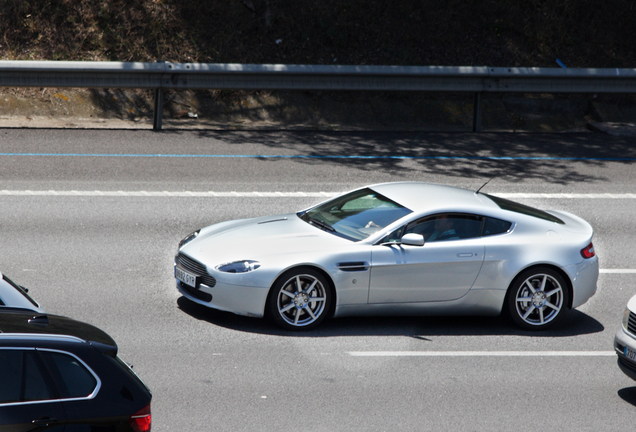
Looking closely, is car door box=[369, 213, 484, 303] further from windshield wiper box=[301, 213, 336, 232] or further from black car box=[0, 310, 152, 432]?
black car box=[0, 310, 152, 432]

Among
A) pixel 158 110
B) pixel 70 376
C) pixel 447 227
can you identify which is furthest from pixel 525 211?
pixel 158 110

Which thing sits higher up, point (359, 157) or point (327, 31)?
point (327, 31)

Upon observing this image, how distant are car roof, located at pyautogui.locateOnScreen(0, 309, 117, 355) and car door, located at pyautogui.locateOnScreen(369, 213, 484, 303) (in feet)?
13.0

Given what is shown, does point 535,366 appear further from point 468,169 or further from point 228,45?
point 228,45

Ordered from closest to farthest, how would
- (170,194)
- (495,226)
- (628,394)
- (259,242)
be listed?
(628,394) → (259,242) → (495,226) → (170,194)

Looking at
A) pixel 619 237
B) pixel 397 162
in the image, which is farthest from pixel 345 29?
pixel 619 237

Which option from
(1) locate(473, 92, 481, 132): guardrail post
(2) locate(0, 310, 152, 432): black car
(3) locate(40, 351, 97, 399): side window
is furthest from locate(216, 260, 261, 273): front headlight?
(1) locate(473, 92, 481, 132): guardrail post

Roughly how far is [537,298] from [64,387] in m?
5.74

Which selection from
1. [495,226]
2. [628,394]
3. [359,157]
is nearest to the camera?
[628,394]

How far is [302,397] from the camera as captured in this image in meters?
6.39

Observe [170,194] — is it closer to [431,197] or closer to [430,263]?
[431,197]

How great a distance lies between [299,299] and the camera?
781cm

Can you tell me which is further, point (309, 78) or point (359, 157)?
point (309, 78)

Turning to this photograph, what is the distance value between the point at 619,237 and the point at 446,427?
20.9ft
